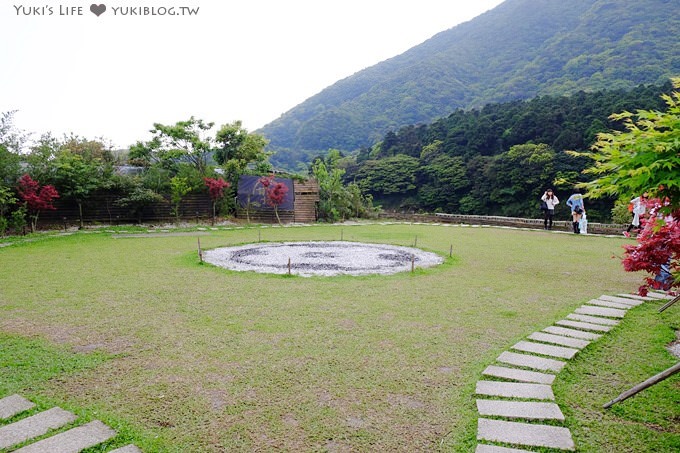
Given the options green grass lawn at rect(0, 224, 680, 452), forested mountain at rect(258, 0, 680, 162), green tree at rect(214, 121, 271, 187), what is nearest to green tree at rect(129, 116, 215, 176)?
green tree at rect(214, 121, 271, 187)

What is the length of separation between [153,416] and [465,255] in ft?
27.2

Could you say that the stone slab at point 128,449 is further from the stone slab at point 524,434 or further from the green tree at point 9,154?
the green tree at point 9,154

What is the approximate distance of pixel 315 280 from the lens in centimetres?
688

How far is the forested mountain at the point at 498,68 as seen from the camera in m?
45.9

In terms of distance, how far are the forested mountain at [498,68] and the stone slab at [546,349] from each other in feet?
149

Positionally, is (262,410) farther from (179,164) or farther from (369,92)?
(369,92)

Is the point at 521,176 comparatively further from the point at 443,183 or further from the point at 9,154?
the point at 9,154

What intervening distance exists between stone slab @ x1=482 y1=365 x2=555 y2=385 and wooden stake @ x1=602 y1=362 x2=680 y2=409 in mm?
428

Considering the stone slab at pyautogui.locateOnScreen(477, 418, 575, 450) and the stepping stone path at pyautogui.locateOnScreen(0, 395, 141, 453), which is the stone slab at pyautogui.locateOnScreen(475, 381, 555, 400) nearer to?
the stone slab at pyautogui.locateOnScreen(477, 418, 575, 450)

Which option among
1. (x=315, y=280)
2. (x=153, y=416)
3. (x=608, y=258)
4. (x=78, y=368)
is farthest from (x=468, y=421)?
(x=608, y=258)

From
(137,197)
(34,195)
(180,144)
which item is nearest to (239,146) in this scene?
(180,144)

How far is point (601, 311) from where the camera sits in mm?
5051

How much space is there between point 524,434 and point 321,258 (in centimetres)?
696

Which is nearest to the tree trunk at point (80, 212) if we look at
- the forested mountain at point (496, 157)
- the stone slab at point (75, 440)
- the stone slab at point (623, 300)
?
the stone slab at point (75, 440)
